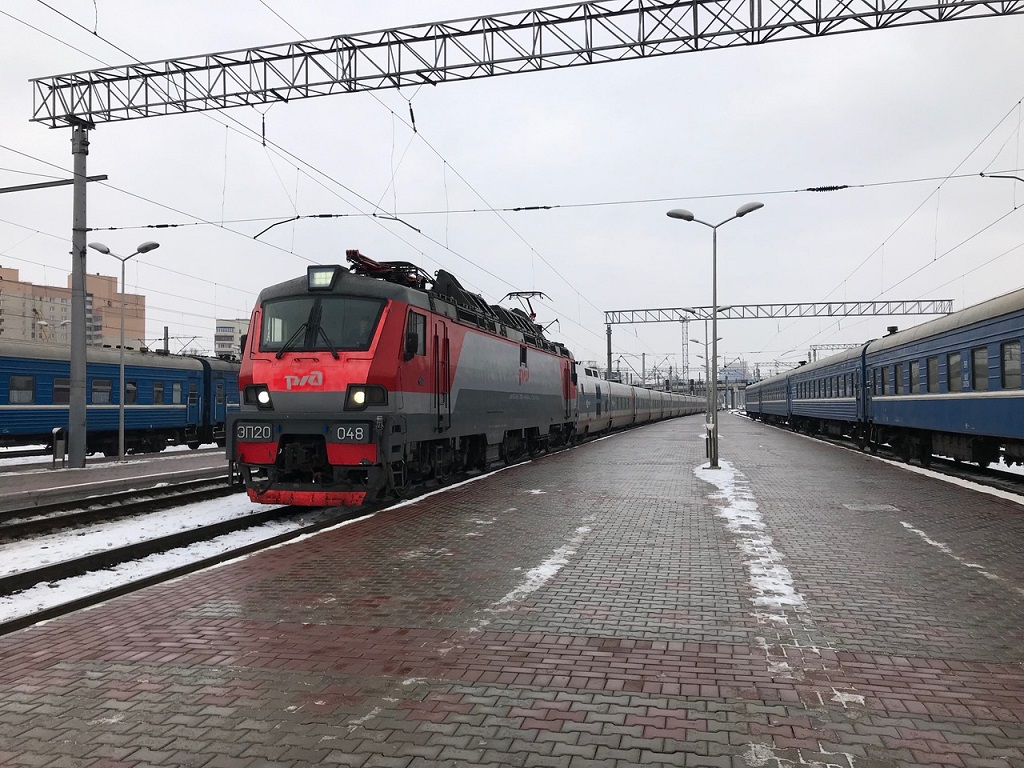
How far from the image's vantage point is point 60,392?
76.8 ft

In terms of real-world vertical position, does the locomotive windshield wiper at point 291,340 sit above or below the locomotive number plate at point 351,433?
above

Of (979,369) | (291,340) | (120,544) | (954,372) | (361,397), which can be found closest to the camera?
(120,544)

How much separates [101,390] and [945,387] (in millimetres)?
24632

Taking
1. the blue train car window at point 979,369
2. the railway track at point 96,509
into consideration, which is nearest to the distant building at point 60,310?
the railway track at point 96,509

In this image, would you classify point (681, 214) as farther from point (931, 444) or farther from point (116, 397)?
point (116, 397)

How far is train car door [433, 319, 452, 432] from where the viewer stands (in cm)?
1288

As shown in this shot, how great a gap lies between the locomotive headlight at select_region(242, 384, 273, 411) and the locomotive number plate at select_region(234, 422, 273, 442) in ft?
1.37

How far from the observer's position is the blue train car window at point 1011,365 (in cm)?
1351

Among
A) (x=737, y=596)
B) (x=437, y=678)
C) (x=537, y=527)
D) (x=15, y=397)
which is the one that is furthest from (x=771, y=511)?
(x=15, y=397)

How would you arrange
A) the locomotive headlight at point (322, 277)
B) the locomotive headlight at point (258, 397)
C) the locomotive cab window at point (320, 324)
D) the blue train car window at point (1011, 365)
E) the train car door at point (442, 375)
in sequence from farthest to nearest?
the blue train car window at point (1011, 365)
the train car door at point (442, 375)
the locomotive headlight at point (322, 277)
the locomotive headlight at point (258, 397)
the locomotive cab window at point (320, 324)

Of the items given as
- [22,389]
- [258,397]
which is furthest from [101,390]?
[258,397]

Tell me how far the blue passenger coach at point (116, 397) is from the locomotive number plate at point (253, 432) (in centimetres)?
1431

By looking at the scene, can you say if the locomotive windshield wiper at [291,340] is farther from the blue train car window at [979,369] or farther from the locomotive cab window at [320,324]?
the blue train car window at [979,369]

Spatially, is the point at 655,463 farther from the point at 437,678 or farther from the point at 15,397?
the point at 15,397
